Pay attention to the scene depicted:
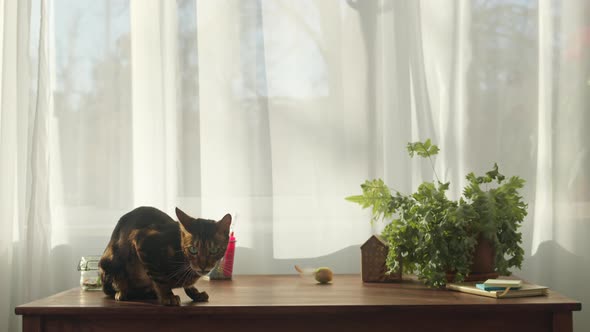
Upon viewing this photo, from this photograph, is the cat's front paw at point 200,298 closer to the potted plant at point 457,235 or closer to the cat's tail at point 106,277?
the cat's tail at point 106,277

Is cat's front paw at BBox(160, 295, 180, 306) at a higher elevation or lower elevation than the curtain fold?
lower

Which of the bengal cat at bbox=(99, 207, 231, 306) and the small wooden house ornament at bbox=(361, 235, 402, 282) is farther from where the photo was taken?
the small wooden house ornament at bbox=(361, 235, 402, 282)

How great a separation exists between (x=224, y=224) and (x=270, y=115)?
688mm

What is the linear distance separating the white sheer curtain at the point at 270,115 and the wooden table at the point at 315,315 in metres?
0.61

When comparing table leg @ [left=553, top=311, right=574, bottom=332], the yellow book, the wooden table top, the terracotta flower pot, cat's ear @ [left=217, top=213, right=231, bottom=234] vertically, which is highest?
cat's ear @ [left=217, top=213, right=231, bottom=234]

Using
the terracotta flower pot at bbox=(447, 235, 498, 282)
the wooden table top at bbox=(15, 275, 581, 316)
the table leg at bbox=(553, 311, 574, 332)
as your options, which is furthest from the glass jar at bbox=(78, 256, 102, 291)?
the table leg at bbox=(553, 311, 574, 332)

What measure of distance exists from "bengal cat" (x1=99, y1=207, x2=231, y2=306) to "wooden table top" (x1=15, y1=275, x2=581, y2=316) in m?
0.04

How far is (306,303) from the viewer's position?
145 cm

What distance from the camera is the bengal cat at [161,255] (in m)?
1.45

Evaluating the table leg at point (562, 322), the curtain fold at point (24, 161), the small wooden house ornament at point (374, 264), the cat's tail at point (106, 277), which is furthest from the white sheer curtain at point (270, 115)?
the table leg at point (562, 322)

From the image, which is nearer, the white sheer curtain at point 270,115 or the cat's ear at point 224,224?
the cat's ear at point 224,224

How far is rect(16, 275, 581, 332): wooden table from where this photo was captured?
141 centimetres

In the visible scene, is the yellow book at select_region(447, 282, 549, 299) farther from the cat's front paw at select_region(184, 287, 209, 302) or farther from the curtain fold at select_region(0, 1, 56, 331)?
the curtain fold at select_region(0, 1, 56, 331)

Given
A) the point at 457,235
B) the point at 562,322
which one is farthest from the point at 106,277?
the point at 562,322
